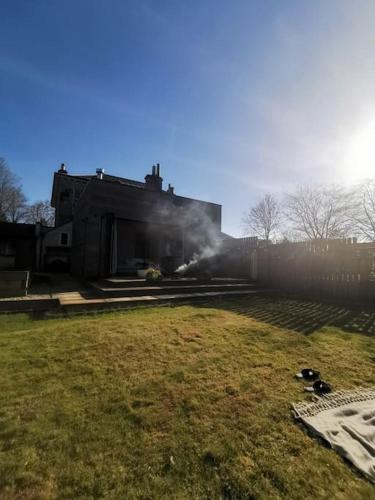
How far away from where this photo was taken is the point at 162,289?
7.19 meters

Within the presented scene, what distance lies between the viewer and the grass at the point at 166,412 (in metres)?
1.31

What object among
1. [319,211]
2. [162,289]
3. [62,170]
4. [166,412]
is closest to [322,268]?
[162,289]

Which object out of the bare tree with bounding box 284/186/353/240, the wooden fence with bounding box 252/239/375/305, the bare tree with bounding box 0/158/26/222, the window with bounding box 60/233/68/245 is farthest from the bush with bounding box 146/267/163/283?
the bare tree with bounding box 0/158/26/222

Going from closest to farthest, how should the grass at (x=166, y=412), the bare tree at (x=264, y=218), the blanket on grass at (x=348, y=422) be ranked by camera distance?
1. the grass at (x=166, y=412)
2. the blanket on grass at (x=348, y=422)
3. the bare tree at (x=264, y=218)

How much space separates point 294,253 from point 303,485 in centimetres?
856

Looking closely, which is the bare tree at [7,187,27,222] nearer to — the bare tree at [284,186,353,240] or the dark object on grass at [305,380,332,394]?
the bare tree at [284,186,353,240]

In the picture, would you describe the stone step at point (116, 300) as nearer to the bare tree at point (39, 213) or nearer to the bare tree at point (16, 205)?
the bare tree at point (16, 205)

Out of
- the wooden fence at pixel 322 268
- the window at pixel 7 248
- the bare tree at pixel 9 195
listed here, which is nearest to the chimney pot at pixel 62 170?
the bare tree at pixel 9 195

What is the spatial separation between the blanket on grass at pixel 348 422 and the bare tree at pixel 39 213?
30207 millimetres

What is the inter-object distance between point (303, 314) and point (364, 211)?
43.1 ft

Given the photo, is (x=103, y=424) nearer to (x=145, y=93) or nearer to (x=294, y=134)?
(x=145, y=93)

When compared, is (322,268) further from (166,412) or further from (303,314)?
(166,412)

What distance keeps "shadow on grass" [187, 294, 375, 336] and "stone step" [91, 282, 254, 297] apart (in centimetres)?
104

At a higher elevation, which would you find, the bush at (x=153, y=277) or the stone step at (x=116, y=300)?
the bush at (x=153, y=277)
